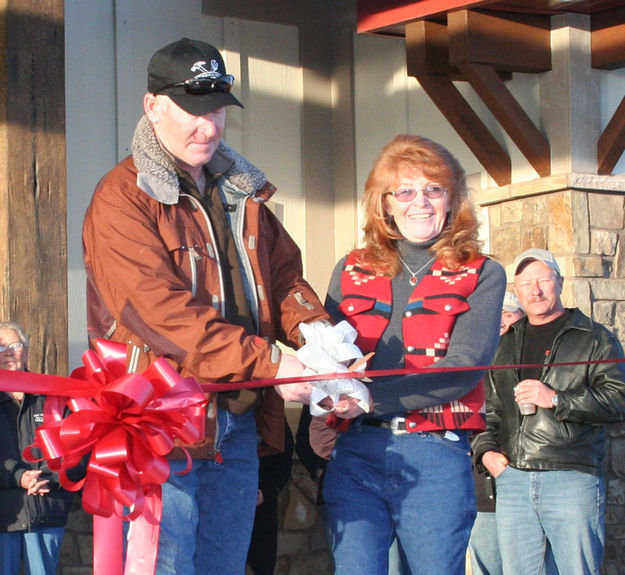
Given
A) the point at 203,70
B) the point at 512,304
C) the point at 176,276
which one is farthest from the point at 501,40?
the point at 176,276

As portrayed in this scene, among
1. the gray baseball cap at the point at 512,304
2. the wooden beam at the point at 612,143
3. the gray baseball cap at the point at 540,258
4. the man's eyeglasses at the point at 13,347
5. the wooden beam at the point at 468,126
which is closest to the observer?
the man's eyeglasses at the point at 13,347

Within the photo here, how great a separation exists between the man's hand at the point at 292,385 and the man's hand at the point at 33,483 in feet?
6.65

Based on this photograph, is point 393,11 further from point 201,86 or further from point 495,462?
point 201,86

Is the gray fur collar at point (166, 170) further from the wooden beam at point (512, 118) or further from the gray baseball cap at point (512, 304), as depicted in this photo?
the wooden beam at point (512, 118)

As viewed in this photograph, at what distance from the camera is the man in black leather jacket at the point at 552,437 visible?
4562 millimetres

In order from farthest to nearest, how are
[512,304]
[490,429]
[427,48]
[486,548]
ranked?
[427,48]
[512,304]
[486,548]
[490,429]

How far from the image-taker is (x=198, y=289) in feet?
9.29

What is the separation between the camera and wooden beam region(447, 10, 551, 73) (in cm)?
584

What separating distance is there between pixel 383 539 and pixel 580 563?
1.75 m

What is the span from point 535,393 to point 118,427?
95.5 inches

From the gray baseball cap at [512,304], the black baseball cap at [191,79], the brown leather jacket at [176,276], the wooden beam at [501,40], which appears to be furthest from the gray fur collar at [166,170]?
the wooden beam at [501,40]

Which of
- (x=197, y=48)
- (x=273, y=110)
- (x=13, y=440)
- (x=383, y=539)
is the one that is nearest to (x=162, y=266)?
(x=197, y=48)

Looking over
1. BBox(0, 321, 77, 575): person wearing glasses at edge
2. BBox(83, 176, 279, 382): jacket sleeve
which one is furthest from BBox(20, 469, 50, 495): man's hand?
BBox(83, 176, 279, 382): jacket sleeve

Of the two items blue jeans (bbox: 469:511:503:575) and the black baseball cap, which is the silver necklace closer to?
the black baseball cap
